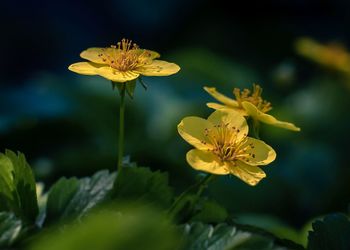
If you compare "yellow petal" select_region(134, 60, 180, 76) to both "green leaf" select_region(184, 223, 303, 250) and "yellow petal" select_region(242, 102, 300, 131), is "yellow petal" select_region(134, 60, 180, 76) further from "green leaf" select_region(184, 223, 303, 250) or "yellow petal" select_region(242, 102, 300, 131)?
"green leaf" select_region(184, 223, 303, 250)

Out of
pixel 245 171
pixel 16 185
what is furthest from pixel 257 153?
pixel 16 185

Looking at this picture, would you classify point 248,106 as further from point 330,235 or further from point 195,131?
point 330,235

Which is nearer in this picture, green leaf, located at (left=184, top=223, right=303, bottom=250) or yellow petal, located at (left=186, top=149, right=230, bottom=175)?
green leaf, located at (left=184, top=223, right=303, bottom=250)

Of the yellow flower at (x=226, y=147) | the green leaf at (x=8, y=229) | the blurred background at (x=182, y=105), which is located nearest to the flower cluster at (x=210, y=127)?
the yellow flower at (x=226, y=147)

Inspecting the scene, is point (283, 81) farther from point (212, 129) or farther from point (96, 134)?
point (212, 129)

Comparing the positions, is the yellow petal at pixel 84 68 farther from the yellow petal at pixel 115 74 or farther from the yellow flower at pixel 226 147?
the yellow flower at pixel 226 147

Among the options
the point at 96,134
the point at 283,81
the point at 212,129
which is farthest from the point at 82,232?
the point at 283,81

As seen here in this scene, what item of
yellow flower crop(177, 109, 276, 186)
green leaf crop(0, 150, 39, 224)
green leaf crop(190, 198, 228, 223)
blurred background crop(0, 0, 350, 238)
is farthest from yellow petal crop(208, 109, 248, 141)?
blurred background crop(0, 0, 350, 238)
